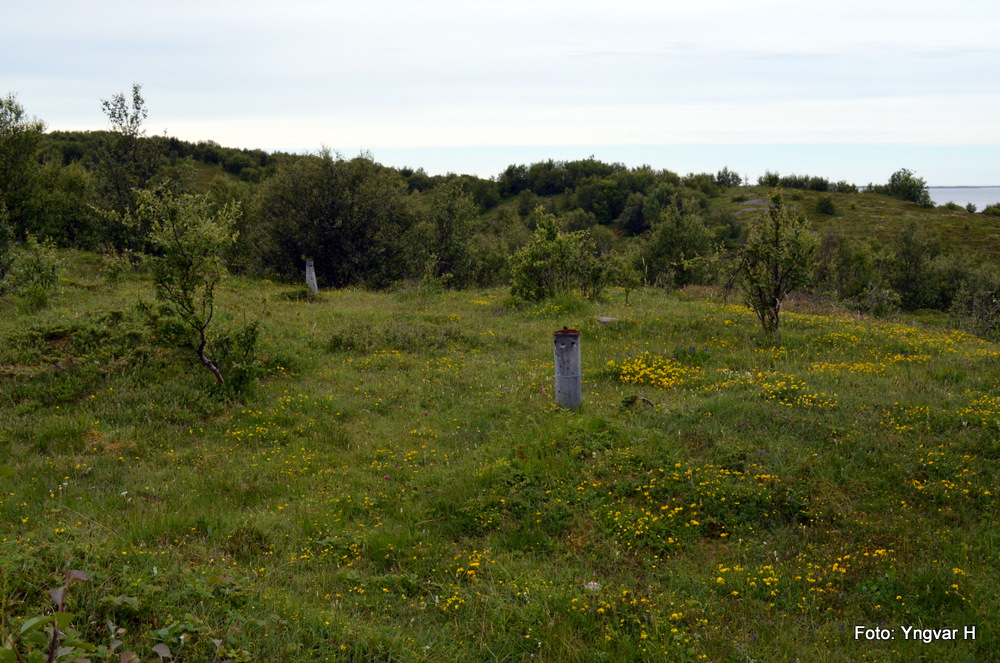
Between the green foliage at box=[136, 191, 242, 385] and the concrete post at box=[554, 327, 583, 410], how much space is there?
6180 millimetres

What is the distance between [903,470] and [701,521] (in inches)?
109

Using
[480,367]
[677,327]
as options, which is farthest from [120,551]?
[677,327]

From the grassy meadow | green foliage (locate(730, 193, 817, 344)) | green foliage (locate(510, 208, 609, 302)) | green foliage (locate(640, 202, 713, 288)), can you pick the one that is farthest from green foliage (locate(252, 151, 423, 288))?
green foliage (locate(640, 202, 713, 288))

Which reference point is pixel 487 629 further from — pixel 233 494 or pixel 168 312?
pixel 168 312

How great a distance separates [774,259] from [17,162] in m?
33.9

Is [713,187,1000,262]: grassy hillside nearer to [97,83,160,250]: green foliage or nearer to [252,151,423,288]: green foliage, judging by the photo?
[252,151,423,288]: green foliage

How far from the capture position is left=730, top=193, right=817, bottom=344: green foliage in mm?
12672

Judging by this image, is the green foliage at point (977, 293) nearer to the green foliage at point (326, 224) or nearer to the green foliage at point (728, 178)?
the green foliage at point (326, 224)

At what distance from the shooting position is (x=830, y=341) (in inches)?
507

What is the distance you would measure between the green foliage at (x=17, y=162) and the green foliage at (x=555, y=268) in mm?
24749

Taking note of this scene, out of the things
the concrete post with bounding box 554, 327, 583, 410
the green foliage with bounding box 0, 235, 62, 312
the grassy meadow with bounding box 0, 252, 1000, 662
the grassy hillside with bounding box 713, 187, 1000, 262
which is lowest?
the grassy meadow with bounding box 0, 252, 1000, 662

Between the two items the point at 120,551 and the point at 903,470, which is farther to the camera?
the point at 903,470

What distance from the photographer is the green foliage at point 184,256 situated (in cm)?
1002

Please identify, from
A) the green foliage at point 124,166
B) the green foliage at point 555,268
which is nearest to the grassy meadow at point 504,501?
the green foliage at point 555,268
